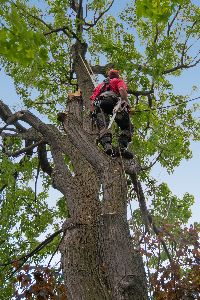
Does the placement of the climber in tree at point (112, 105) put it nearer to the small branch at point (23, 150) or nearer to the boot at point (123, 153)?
the boot at point (123, 153)

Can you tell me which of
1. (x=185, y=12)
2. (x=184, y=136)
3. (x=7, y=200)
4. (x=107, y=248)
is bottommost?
(x=107, y=248)

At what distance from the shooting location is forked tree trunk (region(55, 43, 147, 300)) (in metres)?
3.42

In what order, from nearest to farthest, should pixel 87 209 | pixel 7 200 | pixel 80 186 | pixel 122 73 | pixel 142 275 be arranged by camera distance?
pixel 142 275 < pixel 87 209 < pixel 80 186 < pixel 7 200 < pixel 122 73

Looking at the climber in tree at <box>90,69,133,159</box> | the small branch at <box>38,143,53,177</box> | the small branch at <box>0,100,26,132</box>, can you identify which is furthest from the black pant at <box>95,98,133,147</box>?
the small branch at <box>0,100,26,132</box>

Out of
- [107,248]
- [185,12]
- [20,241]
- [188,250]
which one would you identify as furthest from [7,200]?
[185,12]

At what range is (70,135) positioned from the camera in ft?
18.9

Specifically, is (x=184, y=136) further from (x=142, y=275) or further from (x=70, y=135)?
(x=142, y=275)

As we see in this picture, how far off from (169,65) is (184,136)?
2.27 meters

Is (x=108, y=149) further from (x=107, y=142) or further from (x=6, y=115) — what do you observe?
(x=6, y=115)

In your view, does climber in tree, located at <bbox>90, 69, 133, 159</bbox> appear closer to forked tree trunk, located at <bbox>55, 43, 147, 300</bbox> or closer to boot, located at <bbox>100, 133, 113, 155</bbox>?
boot, located at <bbox>100, 133, 113, 155</bbox>

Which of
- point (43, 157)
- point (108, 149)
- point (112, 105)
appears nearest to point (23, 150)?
point (43, 157)

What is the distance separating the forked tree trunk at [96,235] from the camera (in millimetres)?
3422

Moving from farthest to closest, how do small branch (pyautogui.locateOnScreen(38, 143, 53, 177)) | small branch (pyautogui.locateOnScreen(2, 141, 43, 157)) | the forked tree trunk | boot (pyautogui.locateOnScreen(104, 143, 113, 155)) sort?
small branch (pyautogui.locateOnScreen(38, 143, 53, 177)) → small branch (pyautogui.locateOnScreen(2, 141, 43, 157)) → boot (pyautogui.locateOnScreen(104, 143, 113, 155)) → the forked tree trunk

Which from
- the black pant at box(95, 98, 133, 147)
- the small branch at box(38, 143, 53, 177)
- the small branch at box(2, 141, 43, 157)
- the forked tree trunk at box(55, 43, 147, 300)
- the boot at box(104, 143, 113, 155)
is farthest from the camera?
the small branch at box(38, 143, 53, 177)
